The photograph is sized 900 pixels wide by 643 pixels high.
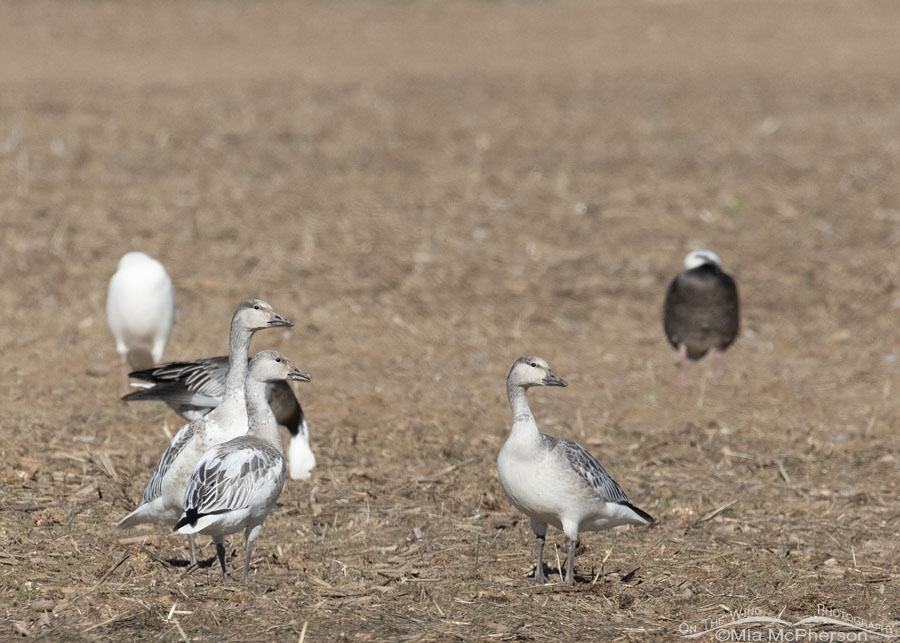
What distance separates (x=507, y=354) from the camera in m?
13.0

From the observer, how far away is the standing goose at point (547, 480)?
6934 mm

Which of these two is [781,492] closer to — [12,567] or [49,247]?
[12,567]

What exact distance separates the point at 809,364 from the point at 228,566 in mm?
7638

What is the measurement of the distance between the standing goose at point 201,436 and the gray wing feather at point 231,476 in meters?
0.37

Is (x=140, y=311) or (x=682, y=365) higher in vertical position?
(x=140, y=311)

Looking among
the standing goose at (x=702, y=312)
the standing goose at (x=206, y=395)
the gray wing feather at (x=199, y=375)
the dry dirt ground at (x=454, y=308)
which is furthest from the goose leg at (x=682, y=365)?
the gray wing feather at (x=199, y=375)

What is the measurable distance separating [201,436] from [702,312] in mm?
6433

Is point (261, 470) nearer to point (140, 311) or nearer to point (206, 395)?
point (206, 395)

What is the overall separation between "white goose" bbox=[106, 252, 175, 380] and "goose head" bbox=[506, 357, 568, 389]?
5379 millimetres

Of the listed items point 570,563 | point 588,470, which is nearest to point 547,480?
point 588,470

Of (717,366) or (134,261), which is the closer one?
(134,261)

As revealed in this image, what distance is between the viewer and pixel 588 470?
712 cm

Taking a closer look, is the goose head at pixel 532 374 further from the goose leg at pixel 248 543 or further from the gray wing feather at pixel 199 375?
the gray wing feather at pixel 199 375

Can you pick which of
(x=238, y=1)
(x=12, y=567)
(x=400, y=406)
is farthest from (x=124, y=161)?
(x=238, y=1)
